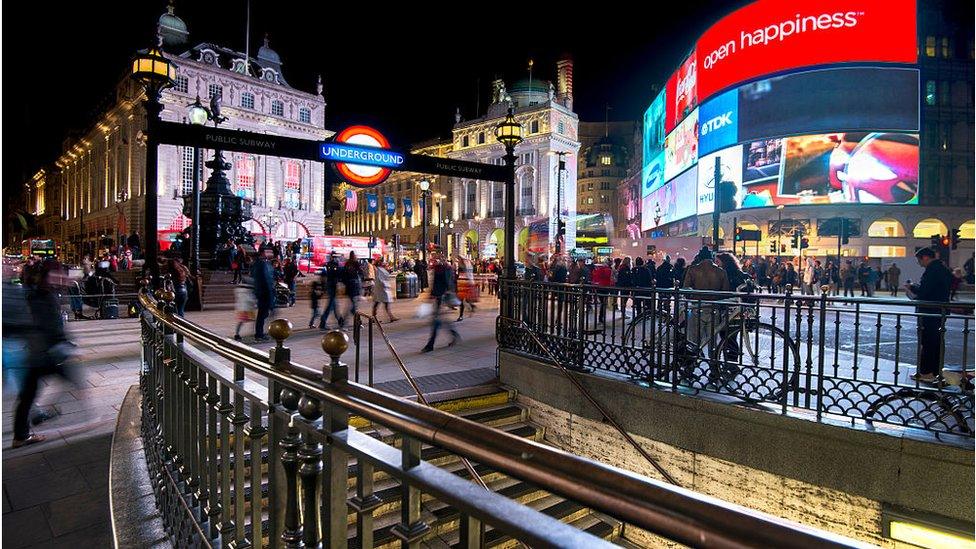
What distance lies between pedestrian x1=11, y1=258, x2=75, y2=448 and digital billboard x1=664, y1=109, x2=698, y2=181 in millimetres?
37904

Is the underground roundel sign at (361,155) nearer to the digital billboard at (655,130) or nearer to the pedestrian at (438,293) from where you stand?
the pedestrian at (438,293)

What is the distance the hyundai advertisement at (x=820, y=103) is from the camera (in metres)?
30.5

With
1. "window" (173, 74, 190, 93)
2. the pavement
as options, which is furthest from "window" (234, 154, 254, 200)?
the pavement

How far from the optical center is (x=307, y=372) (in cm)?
201

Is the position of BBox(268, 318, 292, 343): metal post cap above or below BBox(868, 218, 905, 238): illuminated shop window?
below

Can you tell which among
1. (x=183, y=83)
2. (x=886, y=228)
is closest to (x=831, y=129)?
(x=886, y=228)

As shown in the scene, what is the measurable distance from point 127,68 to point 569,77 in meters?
56.7

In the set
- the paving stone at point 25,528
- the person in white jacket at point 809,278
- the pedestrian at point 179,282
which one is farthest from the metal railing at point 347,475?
the person in white jacket at point 809,278

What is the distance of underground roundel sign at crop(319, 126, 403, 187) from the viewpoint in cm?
869

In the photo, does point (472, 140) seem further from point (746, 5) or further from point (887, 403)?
point (887, 403)

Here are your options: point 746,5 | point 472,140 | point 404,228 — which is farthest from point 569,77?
point 746,5

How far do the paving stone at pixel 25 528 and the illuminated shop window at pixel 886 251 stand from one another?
149 ft

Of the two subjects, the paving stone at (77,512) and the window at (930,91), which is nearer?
the paving stone at (77,512)

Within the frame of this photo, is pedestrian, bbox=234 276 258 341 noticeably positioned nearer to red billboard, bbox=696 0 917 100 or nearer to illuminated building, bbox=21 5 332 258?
red billboard, bbox=696 0 917 100
